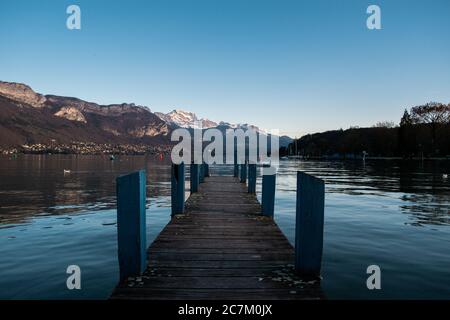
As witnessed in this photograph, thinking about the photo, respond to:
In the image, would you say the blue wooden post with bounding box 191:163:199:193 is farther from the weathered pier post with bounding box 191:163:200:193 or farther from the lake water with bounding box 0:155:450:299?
the lake water with bounding box 0:155:450:299

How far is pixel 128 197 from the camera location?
584 cm

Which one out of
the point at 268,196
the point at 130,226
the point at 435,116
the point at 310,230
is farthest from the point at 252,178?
the point at 435,116

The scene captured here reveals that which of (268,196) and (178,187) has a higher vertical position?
(178,187)

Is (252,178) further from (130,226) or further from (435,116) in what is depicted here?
(435,116)

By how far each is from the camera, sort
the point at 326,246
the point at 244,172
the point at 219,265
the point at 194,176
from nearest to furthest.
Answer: the point at 219,265, the point at 326,246, the point at 194,176, the point at 244,172

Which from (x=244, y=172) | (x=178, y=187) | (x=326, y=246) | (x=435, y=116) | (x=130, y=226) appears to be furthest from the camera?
(x=435, y=116)

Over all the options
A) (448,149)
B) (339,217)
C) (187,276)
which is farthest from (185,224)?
(448,149)

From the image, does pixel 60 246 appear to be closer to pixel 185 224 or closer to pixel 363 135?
pixel 185 224

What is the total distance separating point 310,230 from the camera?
5.87 m

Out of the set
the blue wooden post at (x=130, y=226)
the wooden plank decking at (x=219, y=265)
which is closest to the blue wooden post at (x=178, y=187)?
the wooden plank decking at (x=219, y=265)

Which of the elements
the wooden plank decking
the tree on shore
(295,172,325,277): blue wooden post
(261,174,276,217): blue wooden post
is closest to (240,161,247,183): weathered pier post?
(261,174,276,217): blue wooden post

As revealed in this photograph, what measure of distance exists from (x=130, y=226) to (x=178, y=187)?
5598 millimetres

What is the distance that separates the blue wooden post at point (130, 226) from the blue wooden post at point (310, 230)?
8.99 feet

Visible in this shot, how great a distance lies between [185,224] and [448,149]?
Answer: 438 ft
